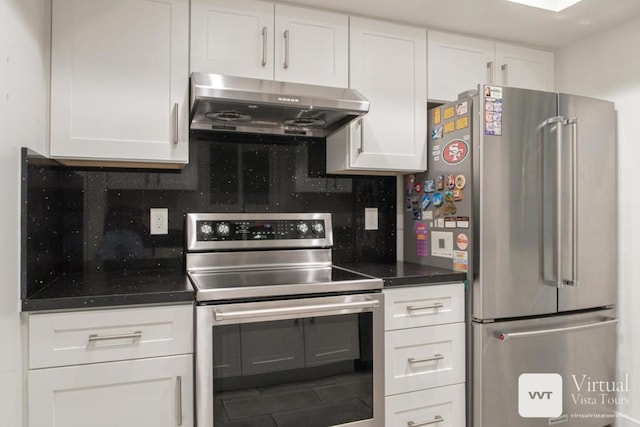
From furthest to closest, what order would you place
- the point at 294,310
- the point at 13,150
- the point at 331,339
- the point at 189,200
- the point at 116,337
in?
the point at 189,200 < the point at 331,339 < the point at 294,310 < the point at 116,337 < the point at 13,150

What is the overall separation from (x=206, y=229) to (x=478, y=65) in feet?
5.57

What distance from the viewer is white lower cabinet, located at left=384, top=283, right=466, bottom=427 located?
1808 mm

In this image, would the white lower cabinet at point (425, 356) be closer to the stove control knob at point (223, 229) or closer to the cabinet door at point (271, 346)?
the cabinet door at point (271, 346)

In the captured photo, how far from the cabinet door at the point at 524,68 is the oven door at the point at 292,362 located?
5.00ft

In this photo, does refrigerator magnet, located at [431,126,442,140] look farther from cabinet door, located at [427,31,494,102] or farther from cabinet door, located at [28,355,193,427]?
cabinet door, located at [28,355,193,427]

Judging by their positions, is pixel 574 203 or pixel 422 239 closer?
pixel 574 203

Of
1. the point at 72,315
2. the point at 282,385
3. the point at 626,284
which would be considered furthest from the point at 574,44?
the point at 72,315

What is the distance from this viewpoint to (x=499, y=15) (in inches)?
82.6

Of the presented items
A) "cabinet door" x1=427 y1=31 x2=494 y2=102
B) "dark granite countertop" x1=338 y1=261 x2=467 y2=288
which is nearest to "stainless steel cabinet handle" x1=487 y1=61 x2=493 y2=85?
"cabinet door" x1=427 y1=31 x2=494 y2=102

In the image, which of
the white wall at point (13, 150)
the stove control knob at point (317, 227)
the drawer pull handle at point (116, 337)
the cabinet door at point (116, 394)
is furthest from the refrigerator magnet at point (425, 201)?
the white wall at point (13, 150)

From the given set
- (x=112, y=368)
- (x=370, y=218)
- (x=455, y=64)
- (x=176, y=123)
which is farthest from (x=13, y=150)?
(x=455, y=64)

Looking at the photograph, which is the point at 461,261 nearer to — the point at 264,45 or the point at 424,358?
the point at 424,358

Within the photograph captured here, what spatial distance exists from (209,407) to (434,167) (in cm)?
151

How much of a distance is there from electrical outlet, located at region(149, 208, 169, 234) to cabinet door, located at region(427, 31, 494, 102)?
1477 millimetres
